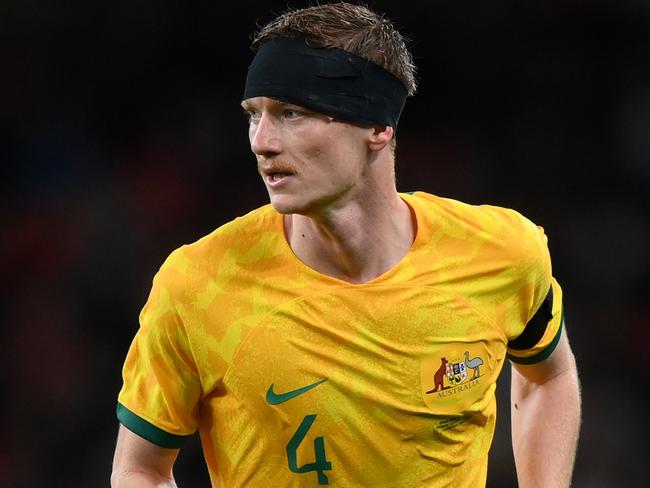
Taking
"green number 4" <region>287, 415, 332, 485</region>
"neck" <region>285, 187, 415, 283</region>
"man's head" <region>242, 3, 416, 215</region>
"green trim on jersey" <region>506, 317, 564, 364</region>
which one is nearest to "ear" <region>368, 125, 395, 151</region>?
"man's head" <region>242, 3, 416, 215</region>

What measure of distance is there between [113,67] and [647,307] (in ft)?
12.4

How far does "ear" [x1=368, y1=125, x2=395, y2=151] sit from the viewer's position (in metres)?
3.30

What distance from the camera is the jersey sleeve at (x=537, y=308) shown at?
3503 millimetres

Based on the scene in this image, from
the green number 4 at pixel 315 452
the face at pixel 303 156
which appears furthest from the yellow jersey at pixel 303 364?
the face at pixel 303 156

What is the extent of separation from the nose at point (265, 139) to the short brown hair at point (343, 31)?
0.93ft

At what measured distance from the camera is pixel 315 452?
3193 millimetres

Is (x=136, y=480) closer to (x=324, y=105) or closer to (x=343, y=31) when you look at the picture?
(x=324, y=105)

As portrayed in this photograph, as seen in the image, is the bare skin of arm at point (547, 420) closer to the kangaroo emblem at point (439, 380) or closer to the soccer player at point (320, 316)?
the soccer player at point (320, 316)

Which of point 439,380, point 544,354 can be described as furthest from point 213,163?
point 439,380

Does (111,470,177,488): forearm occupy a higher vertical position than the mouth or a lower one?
lower

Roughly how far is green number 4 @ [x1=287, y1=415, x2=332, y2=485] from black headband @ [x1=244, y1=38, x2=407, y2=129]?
852mm

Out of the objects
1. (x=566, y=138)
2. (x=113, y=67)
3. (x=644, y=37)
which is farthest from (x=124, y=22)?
(x=644, y=37)

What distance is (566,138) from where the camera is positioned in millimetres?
7723

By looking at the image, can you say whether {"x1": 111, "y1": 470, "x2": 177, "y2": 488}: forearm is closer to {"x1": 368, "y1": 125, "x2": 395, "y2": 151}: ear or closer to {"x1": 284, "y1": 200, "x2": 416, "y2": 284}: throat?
{"x1": 284, "y1": 200, "x2": 416, "y2": 284}: throat
